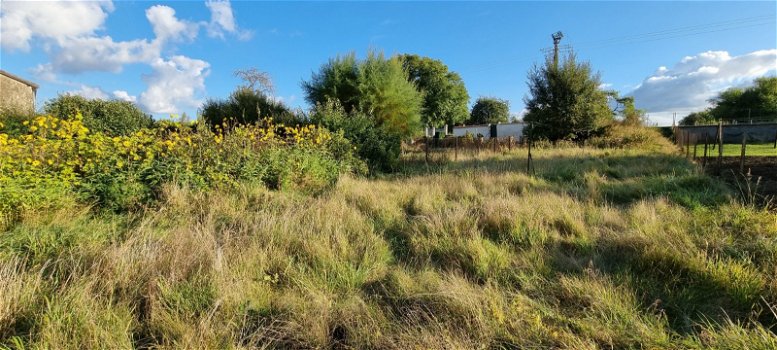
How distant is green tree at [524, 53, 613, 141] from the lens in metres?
16.9

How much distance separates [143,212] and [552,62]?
60.7ft

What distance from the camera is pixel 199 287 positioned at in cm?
245

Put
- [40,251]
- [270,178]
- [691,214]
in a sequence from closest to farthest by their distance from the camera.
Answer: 1. [40,251]
2. [691,214]
3. [270,178]

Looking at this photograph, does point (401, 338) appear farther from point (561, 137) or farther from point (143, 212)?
point (561, 137)

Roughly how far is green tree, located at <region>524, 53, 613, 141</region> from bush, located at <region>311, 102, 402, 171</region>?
10504mm

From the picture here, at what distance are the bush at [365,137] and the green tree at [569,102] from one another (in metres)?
10.5

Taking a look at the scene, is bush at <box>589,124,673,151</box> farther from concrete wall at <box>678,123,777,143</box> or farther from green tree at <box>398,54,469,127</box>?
green tree at <box>398,54,469,127</box>

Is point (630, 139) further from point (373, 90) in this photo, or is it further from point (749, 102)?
point (749, 102)

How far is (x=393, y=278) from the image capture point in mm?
2744

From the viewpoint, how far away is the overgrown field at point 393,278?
2.01m

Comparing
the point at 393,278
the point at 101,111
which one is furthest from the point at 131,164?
the point at 101,111

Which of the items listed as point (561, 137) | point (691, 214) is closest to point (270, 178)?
point (691, 214)

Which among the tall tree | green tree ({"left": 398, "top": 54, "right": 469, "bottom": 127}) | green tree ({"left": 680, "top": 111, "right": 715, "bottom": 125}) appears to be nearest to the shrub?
green tree ({"left": 398, "top": 54, "right": 469, "bottom": 127})

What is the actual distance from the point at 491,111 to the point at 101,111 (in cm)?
5122
